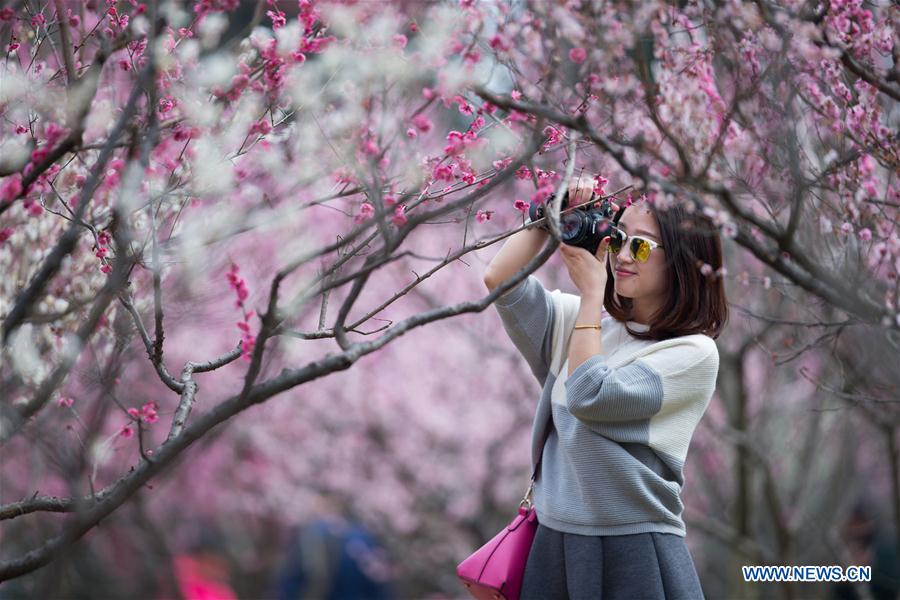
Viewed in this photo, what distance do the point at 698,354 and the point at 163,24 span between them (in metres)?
1.49

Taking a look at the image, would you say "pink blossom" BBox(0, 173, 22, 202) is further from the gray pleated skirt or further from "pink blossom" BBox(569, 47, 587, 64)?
the gray pleated skirt

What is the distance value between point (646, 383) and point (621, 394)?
9cm

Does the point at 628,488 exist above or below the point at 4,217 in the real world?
below

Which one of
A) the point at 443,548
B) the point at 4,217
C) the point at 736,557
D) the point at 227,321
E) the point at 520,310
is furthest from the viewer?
the point at 443,548

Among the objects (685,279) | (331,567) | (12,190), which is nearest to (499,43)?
(685,279)

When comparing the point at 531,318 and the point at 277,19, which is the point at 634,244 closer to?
the point at 531,318

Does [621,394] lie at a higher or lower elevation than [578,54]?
lower

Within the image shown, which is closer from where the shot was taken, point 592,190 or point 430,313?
point 430,313

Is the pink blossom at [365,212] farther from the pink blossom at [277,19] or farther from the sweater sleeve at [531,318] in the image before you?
the pink blossom at [277,19]

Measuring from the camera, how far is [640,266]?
8.73 ft

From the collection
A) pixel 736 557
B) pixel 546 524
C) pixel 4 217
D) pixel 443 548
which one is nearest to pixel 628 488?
pixel 546 524

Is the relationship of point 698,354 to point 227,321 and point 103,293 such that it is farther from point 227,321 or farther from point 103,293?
point 227,321

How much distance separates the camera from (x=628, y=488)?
96.6 inches

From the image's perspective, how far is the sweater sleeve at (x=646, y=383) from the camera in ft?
7.88
